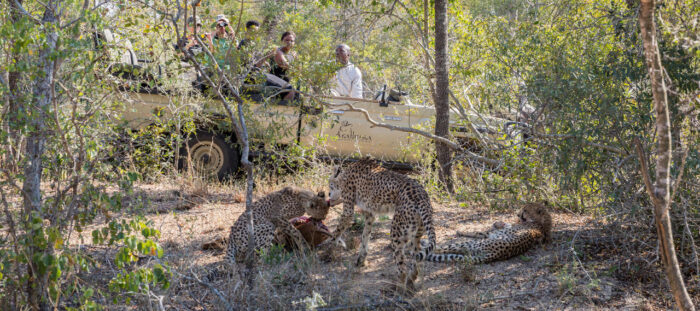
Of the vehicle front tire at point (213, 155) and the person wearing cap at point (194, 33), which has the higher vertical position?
the person wearing cap at point (194, 33)

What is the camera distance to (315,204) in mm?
6672

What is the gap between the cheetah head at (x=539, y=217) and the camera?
660 centimetres

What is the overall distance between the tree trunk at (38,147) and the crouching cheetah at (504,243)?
10.7 ft

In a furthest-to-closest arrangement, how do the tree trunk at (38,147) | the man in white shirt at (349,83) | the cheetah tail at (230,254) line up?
the man in white shirt at (349,83), the cheetah tail at (230,254), the tree trunk at (38,147)

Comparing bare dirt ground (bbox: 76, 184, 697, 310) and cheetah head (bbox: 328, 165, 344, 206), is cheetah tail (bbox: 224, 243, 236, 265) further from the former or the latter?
cheetah head (bbox: 328, 165, 344, 206)

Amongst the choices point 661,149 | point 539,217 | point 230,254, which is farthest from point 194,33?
point 539,217

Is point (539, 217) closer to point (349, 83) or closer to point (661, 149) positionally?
point (661, 149)

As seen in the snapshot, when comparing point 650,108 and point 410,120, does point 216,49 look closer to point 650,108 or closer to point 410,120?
point 650,108

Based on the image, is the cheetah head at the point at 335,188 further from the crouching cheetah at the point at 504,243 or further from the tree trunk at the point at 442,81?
the tree trunk at the point at 442,81

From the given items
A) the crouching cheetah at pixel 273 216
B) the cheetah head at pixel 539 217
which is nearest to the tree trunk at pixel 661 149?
the cheetah head at pixel 539 217

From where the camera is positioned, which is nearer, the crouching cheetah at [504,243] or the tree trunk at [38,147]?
the tree trunk at [38,147]

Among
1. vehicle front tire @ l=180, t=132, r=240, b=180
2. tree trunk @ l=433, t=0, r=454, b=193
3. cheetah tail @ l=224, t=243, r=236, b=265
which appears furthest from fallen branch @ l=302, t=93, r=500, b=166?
vehicle front tire @ l=180, t=132, r=240, b=180

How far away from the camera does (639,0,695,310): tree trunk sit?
132 inches

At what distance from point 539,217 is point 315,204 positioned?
2436mm
